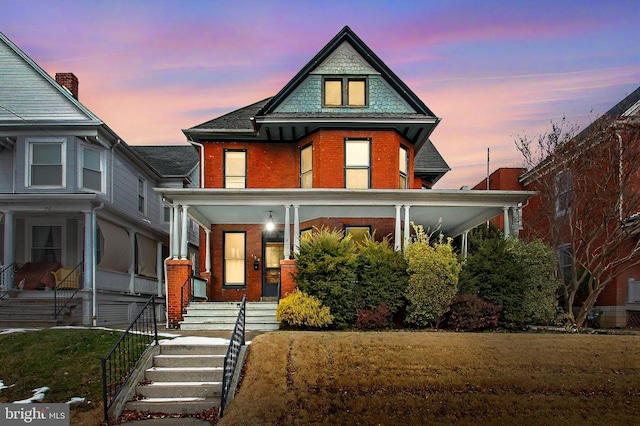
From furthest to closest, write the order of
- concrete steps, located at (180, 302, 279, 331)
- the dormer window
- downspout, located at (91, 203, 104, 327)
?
the dormer window
downspout, located at (91, 203, 104, 327)
concrete steps, located at (180, 302, 279, 331)

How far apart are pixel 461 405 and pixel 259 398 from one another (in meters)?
3.36

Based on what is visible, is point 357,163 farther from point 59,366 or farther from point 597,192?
point 59,366

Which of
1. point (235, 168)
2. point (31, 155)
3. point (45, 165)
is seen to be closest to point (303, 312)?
point (235, 168)

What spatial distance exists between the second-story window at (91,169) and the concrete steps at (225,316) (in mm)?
7549

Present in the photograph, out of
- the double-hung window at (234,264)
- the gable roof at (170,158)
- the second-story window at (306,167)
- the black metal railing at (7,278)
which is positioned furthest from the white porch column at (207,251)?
the gable roof at (170,158)

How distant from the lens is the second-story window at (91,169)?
21203 millimetres

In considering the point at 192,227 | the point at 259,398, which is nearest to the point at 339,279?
the point at 259,398

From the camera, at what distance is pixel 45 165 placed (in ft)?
67.9

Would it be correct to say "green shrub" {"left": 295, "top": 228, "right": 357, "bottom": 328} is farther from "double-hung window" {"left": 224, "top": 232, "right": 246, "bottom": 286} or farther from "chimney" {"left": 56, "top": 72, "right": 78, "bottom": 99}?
"chimney" {"left": 56, "top": 72, "right": 78, "bottom": 99}

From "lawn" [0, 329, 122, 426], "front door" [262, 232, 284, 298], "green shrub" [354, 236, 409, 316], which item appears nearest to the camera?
"lawn" [0, 329, 122, 426]

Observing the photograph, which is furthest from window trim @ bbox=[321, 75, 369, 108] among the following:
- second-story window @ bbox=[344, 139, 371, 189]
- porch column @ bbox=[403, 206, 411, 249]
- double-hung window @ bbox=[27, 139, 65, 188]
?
double-hung window @ bbox=[27, 139, 65, 188]

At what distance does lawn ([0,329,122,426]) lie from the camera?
385 inches

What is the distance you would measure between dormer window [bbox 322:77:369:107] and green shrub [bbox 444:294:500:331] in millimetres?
8594

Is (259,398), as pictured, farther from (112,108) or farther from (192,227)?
(192,227)
